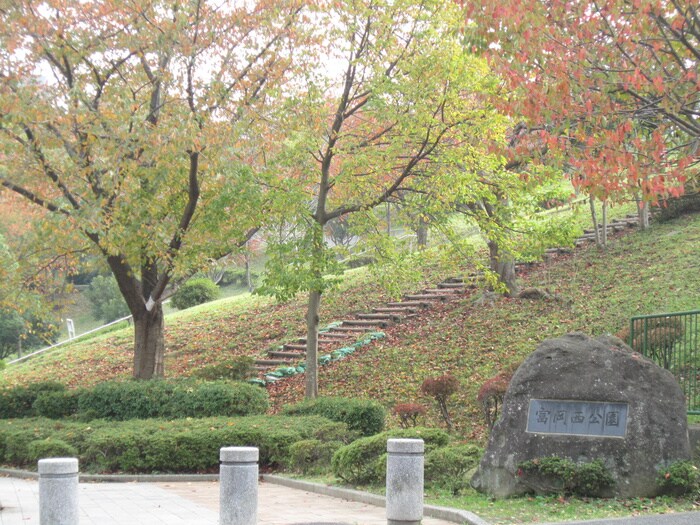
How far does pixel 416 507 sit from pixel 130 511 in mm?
3654

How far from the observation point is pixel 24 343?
51.0m

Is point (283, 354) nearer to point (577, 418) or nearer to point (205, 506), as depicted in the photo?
point (205, 506)

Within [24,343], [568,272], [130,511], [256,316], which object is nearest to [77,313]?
[24,343]

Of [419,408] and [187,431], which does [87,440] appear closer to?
[187,431]

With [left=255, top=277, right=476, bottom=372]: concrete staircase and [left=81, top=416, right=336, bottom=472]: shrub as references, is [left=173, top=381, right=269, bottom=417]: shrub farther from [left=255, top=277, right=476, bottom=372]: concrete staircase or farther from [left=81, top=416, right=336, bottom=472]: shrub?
[left=255, top=277, right=476, bottom=372]: concrete staircase

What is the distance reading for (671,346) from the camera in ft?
41.1

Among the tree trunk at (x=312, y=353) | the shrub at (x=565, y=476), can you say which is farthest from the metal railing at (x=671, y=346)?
the tree trunk at (x=312, y=353)

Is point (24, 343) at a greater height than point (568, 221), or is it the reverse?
point (568, 221)

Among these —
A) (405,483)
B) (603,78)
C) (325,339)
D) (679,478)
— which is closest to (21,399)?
(325,339)

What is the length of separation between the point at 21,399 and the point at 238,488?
12.4 m

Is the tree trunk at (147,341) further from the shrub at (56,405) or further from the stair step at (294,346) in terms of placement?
the stair step at (294,346)

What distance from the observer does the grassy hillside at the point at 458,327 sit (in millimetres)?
19359

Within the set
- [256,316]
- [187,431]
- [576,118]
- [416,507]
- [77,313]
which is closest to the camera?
[416,507]

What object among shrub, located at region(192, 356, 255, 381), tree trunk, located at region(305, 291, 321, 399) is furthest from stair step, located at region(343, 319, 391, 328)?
tree trunk, located at region(305, 291, 321, 399)
